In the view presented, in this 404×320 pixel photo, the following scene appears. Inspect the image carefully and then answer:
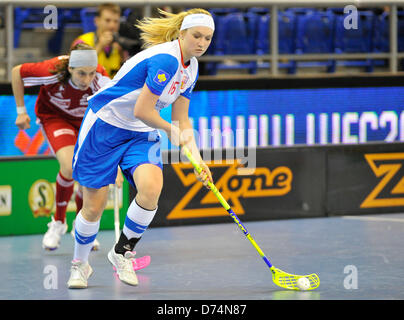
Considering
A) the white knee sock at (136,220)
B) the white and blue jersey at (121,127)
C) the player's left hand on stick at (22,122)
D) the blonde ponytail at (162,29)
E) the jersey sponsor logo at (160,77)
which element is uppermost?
the blonde ponytail at (162,29)

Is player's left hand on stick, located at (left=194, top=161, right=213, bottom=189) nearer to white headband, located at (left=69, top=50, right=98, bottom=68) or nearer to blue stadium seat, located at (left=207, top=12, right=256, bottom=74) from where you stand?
white headband, located at (left=69, top=50, right=98, bottom=68)

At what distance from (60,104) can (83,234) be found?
1688 millimetres

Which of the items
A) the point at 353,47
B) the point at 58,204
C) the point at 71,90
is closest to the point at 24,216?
the point at 58,204

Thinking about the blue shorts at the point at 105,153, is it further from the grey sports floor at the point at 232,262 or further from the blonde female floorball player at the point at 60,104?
the blonde female floorball player at the point at 60,104

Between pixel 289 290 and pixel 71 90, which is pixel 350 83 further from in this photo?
pixel 289 290

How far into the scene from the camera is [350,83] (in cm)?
888

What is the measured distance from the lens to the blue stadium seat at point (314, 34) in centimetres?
1049

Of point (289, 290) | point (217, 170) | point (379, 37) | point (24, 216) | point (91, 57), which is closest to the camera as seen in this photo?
point (289, 290)

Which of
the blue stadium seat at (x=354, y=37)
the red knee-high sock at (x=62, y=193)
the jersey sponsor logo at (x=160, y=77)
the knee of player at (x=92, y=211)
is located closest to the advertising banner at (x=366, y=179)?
the blue stadium seat at (x=354, y=37)

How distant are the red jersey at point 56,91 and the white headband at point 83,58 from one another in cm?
22

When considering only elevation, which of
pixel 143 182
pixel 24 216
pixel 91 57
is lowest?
pixel 24 216

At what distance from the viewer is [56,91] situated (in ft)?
22.5

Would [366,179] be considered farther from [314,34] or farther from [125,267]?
[125,267]
